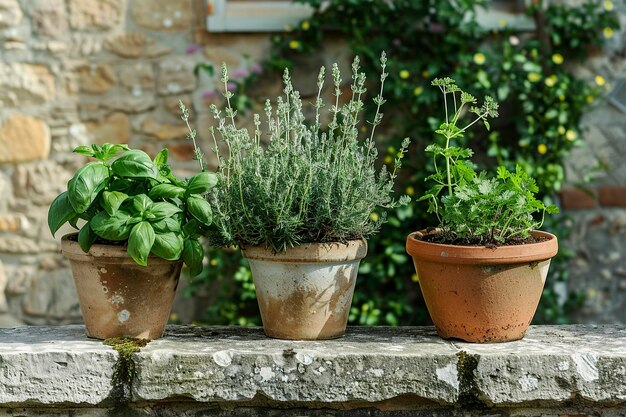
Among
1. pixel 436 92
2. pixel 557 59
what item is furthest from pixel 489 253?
pixel 557 59

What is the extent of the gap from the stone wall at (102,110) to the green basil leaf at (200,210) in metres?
2.20

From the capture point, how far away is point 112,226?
244cm

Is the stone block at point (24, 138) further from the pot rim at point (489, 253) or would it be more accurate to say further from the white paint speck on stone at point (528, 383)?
the white paint speck on stone at point (528, 383)

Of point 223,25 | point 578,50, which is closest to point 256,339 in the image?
point 223,25

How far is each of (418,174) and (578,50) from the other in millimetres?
1055

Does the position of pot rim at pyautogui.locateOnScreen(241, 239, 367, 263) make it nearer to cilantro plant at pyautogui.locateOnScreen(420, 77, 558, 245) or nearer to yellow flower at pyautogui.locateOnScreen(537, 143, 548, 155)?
cilantro plant at pyautogui.locateOnScreen(420, 77, 558, 245)

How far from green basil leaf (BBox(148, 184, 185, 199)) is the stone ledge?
42cm

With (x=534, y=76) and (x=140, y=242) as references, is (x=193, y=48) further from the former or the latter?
(x=140, y=242)

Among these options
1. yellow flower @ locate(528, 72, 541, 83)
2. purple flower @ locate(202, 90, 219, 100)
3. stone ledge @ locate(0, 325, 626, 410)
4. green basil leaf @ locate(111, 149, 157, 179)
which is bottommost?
stone ledge @ locate(0, 325, 626, 410)

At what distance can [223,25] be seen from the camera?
4590 millimetres

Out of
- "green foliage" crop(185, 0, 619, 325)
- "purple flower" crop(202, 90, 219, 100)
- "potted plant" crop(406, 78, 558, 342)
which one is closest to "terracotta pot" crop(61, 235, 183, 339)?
"potted plant" crop(406, 78, 558, 342)

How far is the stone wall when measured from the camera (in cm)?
462

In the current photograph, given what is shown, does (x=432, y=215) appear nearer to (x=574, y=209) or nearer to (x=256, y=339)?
(x=574, y=209)

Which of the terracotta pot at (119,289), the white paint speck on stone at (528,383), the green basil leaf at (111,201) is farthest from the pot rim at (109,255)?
the white paint speck on stone at (528,383)
